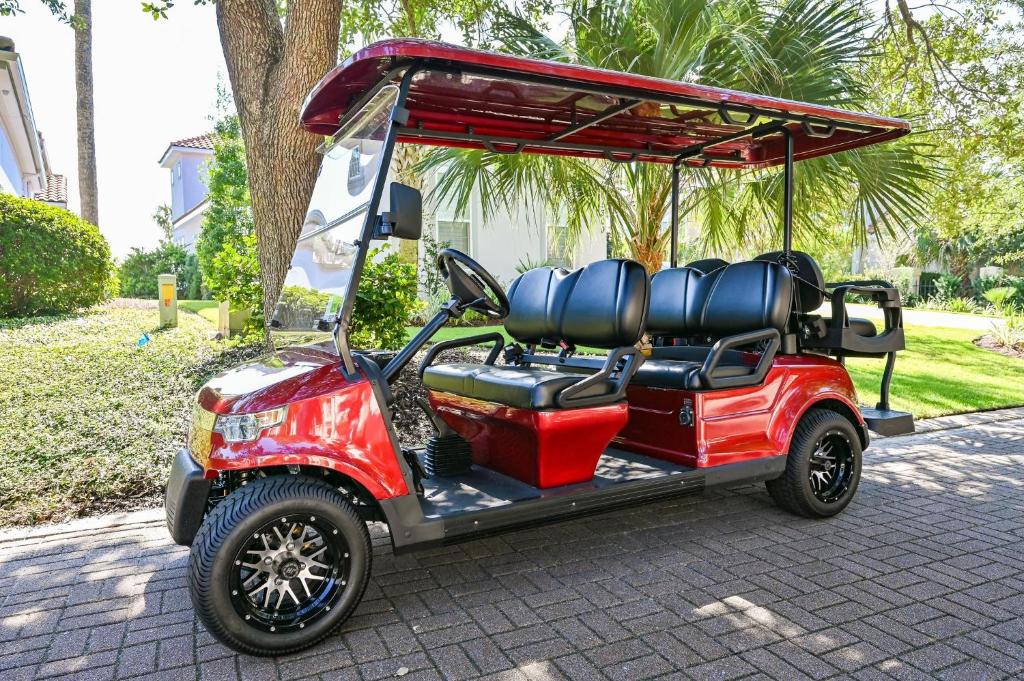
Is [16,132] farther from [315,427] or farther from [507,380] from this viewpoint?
[315,427]

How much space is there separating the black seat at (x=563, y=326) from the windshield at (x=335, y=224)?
2.74ft

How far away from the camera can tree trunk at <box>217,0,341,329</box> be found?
5.67 meters

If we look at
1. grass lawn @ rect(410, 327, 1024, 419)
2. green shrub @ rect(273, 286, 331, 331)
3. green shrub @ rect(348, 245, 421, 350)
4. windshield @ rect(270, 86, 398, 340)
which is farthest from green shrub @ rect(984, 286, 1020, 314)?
green shrub @ rect(273, 286, 331, 331)

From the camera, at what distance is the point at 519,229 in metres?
15.6

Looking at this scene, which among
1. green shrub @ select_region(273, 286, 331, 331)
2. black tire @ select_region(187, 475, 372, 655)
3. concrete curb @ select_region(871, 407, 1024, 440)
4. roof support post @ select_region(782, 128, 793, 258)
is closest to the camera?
black tire @ select_region(187, 475, 372, 655)

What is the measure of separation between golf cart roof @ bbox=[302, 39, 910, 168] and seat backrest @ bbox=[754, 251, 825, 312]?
69 cm

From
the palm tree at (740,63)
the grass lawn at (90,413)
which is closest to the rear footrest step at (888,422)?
the palm tree at (740,63)

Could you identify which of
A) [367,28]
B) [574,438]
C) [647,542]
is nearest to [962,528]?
[647,542]

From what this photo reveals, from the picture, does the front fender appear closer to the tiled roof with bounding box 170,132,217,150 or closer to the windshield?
the windshield

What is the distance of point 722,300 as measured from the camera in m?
4.17

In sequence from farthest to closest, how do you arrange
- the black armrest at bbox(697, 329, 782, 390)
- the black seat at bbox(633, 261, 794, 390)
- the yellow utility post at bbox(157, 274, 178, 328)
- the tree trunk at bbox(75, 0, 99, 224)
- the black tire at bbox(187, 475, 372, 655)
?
the tree trunk at bbox(75, 0, 99, 224)
the yellow utility post at bbox(157, 274, 178, 328)
the black seat at bbox(633, 261, 794, 390)
the black armrest at bbox(697, 329, 782, 390)
the black tire at bbox(187, 475, 372, 655)

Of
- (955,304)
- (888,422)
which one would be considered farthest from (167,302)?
(955,304)

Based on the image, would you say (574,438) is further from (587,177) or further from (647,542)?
(587,177)

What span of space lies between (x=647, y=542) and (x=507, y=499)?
1.02m
